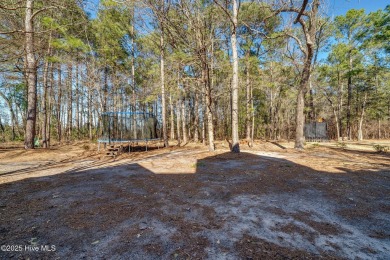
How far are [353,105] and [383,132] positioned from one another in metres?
11.1

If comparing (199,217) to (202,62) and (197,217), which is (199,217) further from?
(202,62)

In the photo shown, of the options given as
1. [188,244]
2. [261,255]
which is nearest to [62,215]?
[188,244]

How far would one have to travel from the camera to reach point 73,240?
208 cm

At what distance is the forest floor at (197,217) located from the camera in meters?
1.92

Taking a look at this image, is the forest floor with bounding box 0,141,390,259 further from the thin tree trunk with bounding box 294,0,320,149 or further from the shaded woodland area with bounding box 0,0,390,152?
the thin tree trunk with bounding box 294,0,320,149

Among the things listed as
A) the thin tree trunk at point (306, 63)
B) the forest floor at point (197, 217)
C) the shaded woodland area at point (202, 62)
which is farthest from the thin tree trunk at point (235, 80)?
the forest floor at point (197, 217)

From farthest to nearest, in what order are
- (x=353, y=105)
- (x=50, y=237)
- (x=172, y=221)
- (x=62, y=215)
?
(x=353, y=105)
(x=62, y=215)
(x=172, y=221)
(x=50, y=237)

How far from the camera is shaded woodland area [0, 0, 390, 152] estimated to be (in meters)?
8.38

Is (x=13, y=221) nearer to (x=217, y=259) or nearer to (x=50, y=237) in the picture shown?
(x=50, y=237)

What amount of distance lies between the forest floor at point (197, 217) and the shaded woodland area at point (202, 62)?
12.3 feet

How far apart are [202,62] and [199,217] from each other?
761cm

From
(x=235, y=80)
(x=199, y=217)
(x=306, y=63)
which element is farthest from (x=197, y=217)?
(x=306, y=63)

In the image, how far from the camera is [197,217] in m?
2.63

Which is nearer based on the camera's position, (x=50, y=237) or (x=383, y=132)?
(x=50, y=237)
